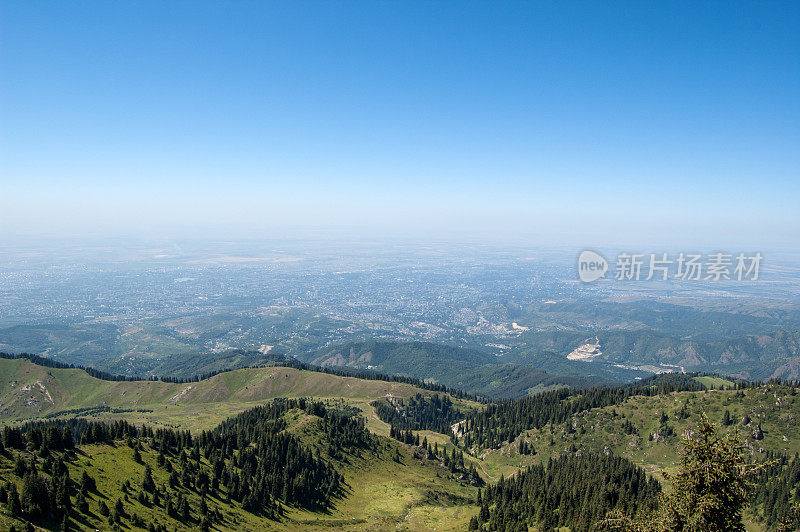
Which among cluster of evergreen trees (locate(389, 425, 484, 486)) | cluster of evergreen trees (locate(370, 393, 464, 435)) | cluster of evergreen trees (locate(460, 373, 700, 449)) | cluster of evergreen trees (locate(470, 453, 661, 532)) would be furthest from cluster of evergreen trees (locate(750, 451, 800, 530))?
cluster of evergreen trees (locate(370, 393, 464, 435))

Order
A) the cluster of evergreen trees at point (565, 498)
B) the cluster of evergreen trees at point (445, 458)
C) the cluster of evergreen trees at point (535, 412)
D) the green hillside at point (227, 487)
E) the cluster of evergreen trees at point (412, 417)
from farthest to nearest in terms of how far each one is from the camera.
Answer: the cluster of evergreen trees at point (412, 417)
the cluster of evergreen trees at point (535, 412)
the cluster of evergreen trees at point (445, 458)
the cluster of evergreen trees at point (565, 498)
the green hillside at point (227, 487)

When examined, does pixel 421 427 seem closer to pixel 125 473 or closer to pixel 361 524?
pixel 361 524

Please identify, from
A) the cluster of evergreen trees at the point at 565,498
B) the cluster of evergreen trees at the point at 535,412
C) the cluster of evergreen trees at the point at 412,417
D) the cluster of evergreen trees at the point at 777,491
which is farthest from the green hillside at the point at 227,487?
the cluster of evergreen trees at the point at 777,491

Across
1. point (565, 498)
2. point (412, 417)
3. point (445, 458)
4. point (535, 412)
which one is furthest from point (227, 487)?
point (412, 417)

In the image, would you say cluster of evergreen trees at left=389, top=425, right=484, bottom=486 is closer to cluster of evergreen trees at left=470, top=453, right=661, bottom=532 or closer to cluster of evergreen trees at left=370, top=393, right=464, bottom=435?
cluster of evergreen trees at left=470, top=453, right=661, bottom=532

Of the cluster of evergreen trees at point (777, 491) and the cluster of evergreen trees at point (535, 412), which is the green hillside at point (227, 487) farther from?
the cluster of evergreen trees at point (777, 491)

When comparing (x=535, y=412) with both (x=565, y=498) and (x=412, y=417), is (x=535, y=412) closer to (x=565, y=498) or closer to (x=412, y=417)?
(x=412, y=417)

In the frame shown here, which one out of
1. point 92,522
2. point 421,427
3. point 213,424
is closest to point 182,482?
point 92,522

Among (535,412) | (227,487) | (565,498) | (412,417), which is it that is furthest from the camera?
(412,417)

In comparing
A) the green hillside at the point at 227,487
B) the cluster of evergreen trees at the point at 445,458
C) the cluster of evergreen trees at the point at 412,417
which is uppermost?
the green hillside at the point at 227,487
